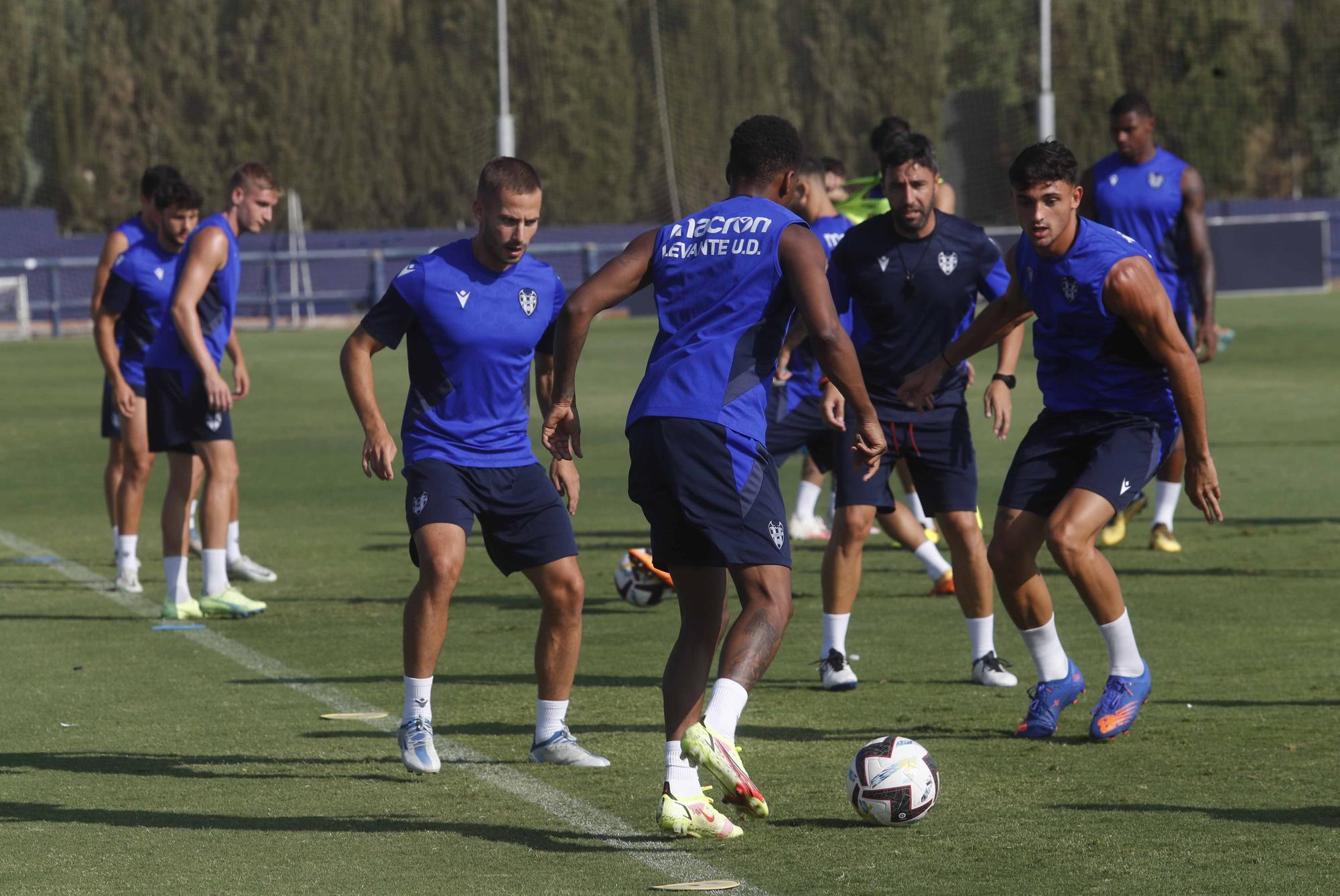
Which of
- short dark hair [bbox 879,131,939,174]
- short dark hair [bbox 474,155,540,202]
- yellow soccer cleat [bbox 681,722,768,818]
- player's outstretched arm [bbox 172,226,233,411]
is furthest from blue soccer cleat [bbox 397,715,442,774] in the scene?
player's outstretched arm [bbox 172,226,233,411]

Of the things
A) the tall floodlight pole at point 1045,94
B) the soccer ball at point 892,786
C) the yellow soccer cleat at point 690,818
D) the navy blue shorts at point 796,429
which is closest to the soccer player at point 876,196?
the navy blue shorts at point 796,429

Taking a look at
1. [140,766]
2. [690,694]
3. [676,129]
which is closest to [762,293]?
[690,694]

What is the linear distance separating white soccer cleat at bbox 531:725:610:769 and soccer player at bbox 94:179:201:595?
165 inches

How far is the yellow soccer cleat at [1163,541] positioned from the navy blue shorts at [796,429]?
2.56 meters

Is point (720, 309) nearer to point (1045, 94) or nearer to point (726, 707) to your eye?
point (726, 707)

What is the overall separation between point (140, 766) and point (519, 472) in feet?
5.18

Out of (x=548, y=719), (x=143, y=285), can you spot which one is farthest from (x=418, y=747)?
(x=143, y=285)

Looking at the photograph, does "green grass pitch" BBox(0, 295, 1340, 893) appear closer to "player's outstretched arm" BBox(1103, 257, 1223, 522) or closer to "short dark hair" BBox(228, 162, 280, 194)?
"player's outstretched arm" BBox(1103, 257, 1223, 522)

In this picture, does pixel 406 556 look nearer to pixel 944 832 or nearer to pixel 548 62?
pixel 944 832

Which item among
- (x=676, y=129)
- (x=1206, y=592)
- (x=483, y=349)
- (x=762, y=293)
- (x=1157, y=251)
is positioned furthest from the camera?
(x=676, y=129)

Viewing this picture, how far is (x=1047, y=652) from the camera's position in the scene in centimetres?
704

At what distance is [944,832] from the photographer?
5.60 metres

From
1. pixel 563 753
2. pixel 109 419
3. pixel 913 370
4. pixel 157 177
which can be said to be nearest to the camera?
pixel 563 753

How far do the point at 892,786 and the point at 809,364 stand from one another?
4647mm
